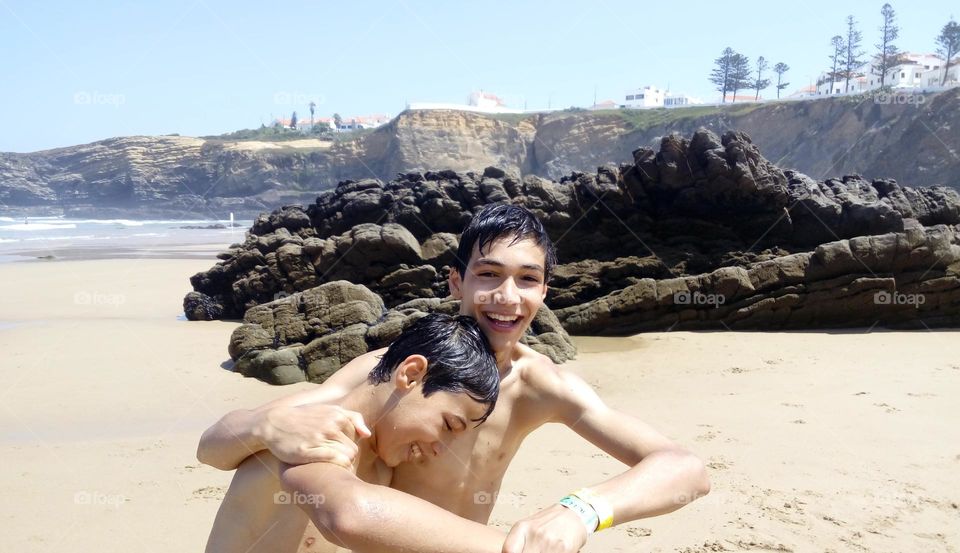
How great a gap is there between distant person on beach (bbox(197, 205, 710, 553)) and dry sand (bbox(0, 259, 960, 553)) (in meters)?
1.89

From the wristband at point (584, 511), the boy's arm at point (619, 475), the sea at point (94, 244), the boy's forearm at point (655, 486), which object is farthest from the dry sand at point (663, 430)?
the sea at point (94, 244)

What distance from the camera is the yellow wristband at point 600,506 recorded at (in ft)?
6.66

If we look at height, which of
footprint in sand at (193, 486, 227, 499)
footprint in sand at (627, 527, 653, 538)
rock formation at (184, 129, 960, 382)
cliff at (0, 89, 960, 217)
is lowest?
footprint in sand at (193, 486, 227, 499)

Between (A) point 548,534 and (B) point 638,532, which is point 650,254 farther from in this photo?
(A) point 548,534

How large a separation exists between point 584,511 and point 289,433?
79 centimetres

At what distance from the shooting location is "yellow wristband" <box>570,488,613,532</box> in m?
2.03

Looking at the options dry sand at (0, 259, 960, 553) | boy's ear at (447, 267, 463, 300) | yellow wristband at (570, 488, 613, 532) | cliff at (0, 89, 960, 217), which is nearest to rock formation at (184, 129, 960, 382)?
dry sand at (0, 259, 960, 553)

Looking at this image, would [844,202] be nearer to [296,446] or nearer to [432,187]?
[432,187]

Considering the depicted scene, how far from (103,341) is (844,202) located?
11220mm

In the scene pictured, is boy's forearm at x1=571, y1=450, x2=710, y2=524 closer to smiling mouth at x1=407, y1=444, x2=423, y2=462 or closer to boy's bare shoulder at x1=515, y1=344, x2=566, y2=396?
boy's bare shoulder at x1=515, y1=344, x2=566, y2=396

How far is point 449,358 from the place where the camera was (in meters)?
2.22

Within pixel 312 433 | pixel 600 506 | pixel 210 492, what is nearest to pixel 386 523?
pixel 312 433

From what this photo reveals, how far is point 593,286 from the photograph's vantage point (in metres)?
12.0

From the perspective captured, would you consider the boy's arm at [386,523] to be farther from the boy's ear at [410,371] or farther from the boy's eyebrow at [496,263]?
the boy's eyebrow at [496,263]
